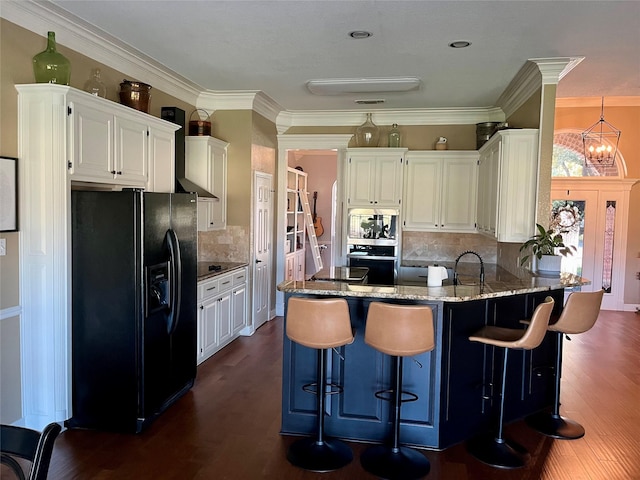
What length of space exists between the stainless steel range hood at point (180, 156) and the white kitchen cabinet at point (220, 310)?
89 cm

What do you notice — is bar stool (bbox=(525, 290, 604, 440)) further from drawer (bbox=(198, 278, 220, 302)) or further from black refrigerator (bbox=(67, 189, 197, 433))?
drawer (bbox=(198, 278, 220, 302))

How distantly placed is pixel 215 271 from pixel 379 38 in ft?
8.82

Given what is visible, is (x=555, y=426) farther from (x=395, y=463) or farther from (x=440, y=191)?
(x=440, y=191)

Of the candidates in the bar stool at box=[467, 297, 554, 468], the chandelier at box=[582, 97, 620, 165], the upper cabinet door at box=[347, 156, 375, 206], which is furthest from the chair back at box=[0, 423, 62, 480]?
the chandelier at box=[582, 97, 620, 165]

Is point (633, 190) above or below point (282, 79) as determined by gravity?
below

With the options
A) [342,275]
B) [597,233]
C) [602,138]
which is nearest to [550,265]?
[342,275]

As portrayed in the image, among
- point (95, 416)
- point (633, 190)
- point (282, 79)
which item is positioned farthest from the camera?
point (633, 190)

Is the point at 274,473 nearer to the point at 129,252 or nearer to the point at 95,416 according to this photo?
the point at 95,416

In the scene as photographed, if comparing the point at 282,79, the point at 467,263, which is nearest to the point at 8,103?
the point at 282,79

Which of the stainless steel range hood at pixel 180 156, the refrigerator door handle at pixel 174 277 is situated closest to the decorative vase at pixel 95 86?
the stainless steel range hood at pixel 180 156

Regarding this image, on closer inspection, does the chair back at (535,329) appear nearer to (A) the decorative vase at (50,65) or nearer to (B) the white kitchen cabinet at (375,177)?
(B) the white kitchen cabinet at (375,177)

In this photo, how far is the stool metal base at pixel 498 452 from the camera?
2.93 metres

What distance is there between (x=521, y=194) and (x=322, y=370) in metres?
2.51

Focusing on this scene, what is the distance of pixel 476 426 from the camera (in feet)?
10.8
